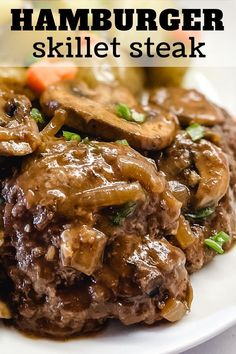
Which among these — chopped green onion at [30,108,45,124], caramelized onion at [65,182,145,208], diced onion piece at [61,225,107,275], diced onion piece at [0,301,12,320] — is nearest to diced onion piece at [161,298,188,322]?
diced onion piece at [61,225,107,275]

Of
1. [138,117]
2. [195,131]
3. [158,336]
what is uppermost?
[138,117]

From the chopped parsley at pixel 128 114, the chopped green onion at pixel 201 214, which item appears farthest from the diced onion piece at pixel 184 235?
the chopped parsley at pixel 128 114

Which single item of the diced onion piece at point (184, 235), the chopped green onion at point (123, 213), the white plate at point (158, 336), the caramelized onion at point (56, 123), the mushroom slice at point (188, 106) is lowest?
the white plate at point (158, 336)

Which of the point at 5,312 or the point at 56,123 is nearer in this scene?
the point at 5,312

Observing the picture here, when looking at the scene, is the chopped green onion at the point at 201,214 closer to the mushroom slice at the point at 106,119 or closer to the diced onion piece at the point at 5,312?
the mushroom slice at the point at 106,119

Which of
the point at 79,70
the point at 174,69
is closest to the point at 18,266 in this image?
the point at 79,70

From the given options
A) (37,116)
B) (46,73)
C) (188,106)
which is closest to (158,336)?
(37,116)

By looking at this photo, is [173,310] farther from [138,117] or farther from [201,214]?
[138,117]
